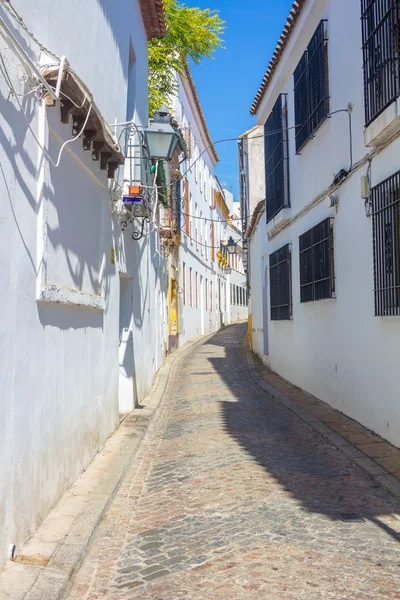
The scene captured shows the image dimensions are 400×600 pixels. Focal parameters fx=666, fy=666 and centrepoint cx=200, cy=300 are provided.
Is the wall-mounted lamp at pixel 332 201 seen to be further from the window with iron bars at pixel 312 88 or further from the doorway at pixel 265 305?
the doorway at pixel 265 305

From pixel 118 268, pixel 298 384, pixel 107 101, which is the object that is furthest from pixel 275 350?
pixel 107 101

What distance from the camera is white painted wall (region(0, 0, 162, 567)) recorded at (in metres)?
4.07

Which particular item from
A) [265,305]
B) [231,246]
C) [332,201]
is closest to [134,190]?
[332,201]

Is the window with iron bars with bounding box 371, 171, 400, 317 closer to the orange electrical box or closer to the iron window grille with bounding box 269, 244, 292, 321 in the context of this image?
the orange electrical box

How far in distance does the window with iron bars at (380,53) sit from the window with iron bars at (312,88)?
82.0 inches

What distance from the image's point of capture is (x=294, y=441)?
8125mm

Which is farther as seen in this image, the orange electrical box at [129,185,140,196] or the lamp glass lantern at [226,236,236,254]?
the lamp glass lantern at [226,236,236,254]

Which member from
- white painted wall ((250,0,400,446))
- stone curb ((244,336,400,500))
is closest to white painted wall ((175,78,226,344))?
white painted wall ((250,0,400,446))

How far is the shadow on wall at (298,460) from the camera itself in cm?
545

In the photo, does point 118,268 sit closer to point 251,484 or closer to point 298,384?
point 251,484

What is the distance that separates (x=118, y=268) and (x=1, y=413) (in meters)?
5.18

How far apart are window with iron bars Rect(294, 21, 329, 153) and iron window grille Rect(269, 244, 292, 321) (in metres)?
2.40

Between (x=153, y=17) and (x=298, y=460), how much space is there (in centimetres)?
812

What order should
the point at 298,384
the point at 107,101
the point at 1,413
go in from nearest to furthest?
the point at 1,413 → the point at 107,101 → the point at 298,384
